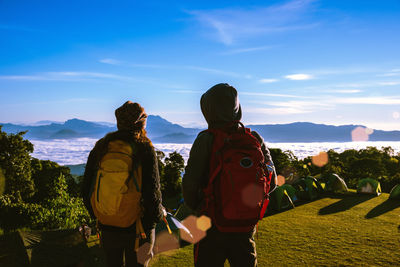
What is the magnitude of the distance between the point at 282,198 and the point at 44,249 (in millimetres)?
10152

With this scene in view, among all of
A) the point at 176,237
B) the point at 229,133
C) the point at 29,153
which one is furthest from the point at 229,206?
the point at 29,153

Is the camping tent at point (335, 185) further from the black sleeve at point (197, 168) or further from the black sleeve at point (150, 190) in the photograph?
the black sleeve at point (197, 168)

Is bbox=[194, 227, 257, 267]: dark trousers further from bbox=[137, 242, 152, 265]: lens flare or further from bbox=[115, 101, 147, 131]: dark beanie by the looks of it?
bbox=[115, 101, 147, 131]: dark beanie

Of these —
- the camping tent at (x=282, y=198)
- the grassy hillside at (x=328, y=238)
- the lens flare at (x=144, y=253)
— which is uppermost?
the lens flare at (x=144, y=253)

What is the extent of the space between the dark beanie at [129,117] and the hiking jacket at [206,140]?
61cm

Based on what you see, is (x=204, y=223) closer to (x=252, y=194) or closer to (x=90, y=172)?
(x=252, y=194)

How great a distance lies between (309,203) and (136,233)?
539 inches

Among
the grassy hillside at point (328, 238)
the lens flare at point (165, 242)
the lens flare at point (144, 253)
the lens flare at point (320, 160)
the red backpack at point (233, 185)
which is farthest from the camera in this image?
the lens flare at point (320, 160)

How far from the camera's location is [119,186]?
245 cm

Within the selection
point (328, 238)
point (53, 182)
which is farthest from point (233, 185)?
point (53, 182)

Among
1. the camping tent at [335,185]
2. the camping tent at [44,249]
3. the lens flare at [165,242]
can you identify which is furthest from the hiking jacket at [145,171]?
the camping tent at [335,185]

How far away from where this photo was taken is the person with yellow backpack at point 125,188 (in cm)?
247

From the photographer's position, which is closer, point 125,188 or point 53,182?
point 125,188

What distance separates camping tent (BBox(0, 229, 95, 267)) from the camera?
608cm
